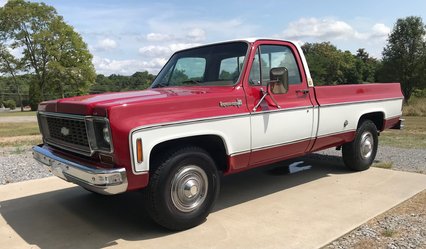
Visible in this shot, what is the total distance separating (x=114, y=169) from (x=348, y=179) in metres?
3.96

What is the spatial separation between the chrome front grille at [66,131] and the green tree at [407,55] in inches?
1931

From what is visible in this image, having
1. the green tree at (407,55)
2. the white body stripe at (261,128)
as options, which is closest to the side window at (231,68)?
the white body stripe at (261,128)

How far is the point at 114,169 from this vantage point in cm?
362

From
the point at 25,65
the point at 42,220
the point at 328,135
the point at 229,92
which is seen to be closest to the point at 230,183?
the point at 328,135

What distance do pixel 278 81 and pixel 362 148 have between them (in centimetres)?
267

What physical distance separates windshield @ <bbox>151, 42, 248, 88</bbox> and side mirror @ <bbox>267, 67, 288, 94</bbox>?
395 millimetres

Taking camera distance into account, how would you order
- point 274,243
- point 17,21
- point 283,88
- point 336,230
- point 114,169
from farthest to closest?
point 17,21, point 283,88, point 336,230, point 274,243, point 114,169

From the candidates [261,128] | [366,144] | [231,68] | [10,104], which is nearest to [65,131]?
[231,68]

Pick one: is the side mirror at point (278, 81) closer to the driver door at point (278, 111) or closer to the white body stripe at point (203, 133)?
the driver door at point (278, 111)

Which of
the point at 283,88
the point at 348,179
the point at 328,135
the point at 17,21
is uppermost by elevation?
the point at 17,21

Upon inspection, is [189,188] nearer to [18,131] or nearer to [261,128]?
[261,128]

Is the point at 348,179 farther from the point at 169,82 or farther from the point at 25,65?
the point at 25,65

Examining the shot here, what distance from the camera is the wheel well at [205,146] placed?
4.05 meters

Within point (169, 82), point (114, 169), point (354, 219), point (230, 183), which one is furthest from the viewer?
point (230, 183)
